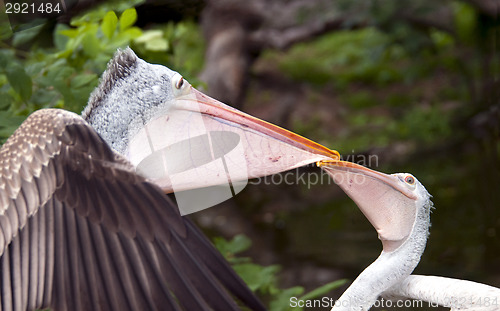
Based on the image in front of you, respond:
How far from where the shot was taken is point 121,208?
184cm

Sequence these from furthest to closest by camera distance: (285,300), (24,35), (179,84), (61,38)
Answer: (61,38) → (24,35) → (285,300) → (179,84)

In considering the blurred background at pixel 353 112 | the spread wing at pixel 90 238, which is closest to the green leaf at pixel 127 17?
the blurred background at pixel 353 112

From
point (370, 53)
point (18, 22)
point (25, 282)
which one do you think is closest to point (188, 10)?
point (18, 22)

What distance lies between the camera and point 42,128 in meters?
2.01

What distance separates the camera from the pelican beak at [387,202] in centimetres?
219

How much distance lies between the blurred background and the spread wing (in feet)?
4.71

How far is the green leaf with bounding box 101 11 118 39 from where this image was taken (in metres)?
2.81

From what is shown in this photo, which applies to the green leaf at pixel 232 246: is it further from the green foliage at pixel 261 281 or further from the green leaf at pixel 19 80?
the green leaf at pixel 19 80

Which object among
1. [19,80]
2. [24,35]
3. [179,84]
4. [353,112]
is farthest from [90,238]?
[353,112]

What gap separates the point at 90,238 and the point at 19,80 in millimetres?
1137

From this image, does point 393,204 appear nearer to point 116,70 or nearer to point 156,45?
point 116,70

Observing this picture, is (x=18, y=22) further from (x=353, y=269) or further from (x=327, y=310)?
(x=353, y=269)

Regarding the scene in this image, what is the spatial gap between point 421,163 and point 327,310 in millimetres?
2543

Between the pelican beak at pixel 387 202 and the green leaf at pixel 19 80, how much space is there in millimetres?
1382
